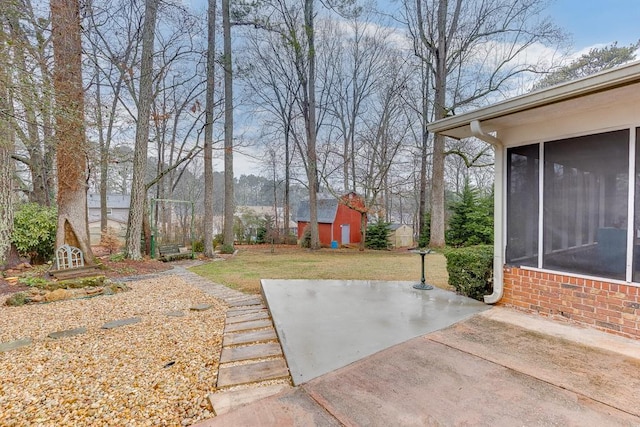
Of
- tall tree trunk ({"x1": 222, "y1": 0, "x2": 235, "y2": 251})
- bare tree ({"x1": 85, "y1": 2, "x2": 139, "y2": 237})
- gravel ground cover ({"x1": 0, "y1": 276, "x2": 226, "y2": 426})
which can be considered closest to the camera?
gravel ground cover ({"x1": 0, "y1": 276, "x2": 226, "y2": 426})

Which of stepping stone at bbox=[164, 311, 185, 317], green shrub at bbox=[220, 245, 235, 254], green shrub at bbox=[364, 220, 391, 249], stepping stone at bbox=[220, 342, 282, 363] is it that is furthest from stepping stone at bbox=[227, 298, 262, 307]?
green shrub at bbox=[364, 220, 391, 249]

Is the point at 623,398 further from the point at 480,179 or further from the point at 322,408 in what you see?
the point at 480,179

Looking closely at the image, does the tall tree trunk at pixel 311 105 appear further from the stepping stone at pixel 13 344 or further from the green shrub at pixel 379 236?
the stepping stone at pixel 13 344

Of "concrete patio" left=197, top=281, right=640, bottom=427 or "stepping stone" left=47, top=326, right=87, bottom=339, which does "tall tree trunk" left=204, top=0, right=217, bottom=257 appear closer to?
"stepping stone" left=47, top=326, right=87, bottom=339

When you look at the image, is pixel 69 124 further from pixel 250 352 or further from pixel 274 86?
pixel 274 86

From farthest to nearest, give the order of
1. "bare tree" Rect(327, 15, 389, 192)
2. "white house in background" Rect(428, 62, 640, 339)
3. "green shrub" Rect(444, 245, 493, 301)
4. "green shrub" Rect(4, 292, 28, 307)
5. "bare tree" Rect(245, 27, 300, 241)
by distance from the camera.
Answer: "bare tree" Rect(327, 15, 389, 192) → "bare tree" Rect(245, 27, 300, 241) → "green shrub" Rect(4, 292, 28, 307) → "green shrub" Rect(444, 245, 493, 301) → "white house in background" Rect(428, 62, 640, 339)

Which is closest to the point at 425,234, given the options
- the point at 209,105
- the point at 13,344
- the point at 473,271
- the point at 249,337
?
the point at 209,105

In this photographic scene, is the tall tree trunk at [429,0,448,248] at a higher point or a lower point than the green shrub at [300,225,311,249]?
higher

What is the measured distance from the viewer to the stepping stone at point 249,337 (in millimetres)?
3092

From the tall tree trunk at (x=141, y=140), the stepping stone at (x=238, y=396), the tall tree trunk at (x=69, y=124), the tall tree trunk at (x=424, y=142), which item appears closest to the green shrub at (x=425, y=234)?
the tall tree trunk at (x=424, y=142)

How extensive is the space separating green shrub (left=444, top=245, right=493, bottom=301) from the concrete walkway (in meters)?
1.37

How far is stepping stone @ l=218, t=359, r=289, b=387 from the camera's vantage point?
235 centimetres

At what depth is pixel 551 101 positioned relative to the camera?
9.52 feet

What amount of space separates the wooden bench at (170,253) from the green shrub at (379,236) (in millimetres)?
9422
